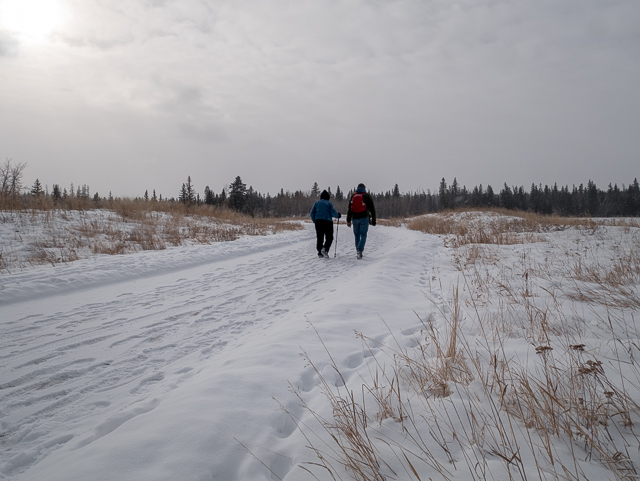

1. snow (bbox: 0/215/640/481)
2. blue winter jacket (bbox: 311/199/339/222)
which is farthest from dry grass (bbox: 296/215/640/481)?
blue winter jacket (bbox: 311/199/339/222)

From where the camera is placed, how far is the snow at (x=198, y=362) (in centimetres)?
151

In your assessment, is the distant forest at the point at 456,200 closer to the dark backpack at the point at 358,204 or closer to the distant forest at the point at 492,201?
the distant forest at the point at 492,201

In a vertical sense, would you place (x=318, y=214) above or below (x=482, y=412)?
above

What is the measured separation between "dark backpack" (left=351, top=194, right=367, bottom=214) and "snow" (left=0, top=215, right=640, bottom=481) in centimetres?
373

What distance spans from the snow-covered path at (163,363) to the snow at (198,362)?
0.04ft

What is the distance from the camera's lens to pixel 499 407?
1.73 m

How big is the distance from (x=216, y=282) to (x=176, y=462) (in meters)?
4.40

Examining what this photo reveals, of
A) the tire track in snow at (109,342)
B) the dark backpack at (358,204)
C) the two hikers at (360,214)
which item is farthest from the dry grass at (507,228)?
the tire track in snow at (109,342)

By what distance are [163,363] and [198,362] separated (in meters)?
0.34

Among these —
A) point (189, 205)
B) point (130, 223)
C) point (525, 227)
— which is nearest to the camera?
point (130, 223)

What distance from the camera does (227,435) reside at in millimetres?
1653

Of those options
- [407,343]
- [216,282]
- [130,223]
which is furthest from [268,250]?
[407,343]

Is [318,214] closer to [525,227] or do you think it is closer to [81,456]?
[81,456]

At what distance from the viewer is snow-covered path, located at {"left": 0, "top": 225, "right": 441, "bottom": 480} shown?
1541 mm
